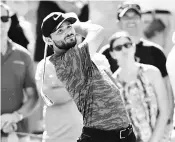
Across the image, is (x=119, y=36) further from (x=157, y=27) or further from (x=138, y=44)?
(x=157, y=27)

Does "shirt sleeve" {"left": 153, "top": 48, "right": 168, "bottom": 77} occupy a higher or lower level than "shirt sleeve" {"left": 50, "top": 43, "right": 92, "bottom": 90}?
lower

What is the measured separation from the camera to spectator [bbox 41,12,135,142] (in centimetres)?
362

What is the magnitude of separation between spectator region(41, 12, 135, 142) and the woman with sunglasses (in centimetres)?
114

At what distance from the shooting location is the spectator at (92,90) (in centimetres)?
362

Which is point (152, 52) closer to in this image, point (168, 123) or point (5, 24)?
point (168, 123)

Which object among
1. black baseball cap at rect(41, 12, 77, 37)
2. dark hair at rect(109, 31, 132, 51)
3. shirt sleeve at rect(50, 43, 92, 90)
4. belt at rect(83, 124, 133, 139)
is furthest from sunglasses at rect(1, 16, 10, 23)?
belt at rect(83, 124, 133, 139)

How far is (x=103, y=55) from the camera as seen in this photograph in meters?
4.65

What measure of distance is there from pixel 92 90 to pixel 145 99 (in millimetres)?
1295

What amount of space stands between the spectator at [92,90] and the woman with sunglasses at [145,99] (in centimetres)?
114

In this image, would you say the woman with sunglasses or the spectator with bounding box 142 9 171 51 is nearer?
the woman with sunglasses

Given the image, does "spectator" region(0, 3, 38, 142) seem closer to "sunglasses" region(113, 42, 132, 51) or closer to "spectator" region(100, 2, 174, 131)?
"spectator" region(100, 2, 174, 131)

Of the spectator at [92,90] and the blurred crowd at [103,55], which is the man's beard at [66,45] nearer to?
the spectator at [92,90]

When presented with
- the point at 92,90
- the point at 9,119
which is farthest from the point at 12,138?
the point at 92,90

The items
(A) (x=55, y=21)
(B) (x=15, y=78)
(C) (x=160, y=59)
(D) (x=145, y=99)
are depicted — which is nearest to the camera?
(A) (x=55, y=21)
